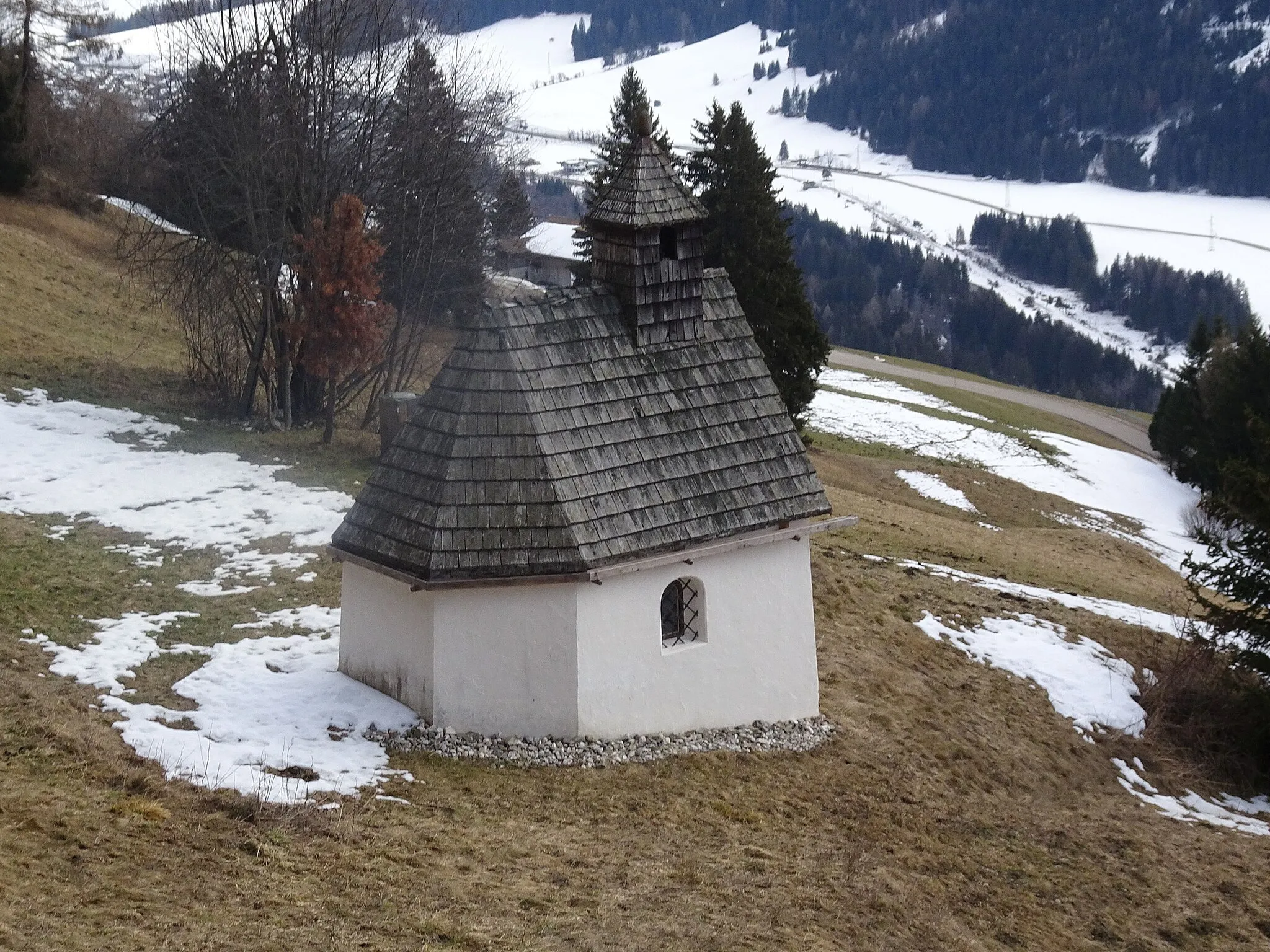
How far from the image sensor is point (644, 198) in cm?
1666

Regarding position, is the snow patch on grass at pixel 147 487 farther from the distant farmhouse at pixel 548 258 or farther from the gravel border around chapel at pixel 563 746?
the distant farmhouse at pixel 548 258

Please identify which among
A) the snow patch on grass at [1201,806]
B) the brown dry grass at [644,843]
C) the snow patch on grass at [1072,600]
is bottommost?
the snow patch on grass at [1201,806]

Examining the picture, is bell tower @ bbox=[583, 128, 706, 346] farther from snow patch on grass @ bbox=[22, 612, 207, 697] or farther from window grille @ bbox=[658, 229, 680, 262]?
snow patch on grass @ bbox=[22, 612, 207, 697]

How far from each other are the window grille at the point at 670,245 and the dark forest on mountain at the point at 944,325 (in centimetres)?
10105

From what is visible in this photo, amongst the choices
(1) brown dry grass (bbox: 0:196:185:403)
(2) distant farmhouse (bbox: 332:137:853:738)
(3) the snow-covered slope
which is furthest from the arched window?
(3) the snow-covered slope

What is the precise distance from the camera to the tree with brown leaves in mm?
25703

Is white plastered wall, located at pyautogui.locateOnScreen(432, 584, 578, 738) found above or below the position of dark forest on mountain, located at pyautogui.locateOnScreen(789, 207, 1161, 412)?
above

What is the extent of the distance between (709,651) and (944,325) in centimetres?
12123

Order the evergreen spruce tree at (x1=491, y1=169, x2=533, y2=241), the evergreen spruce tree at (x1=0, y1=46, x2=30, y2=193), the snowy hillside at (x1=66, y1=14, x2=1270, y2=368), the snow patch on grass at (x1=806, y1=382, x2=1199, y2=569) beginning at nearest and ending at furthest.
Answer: the evergreen spruce tree at (x1=491, y1=169, x2=533, y2=241), the evergreen spruce tree at (x1=0, y1=46, x2=30, y2=193), the snow patch on grass at (x1=806, y1=382, x2=1199, y2=569), the snowy hillside at (x1=66, y1=14, x2=1270, y2=368)

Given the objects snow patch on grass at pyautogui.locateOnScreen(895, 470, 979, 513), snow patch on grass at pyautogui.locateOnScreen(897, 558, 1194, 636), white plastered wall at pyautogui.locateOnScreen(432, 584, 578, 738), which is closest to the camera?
white plastered wall at pyautogui.locateOnScreen(432, 584, 578, 738)

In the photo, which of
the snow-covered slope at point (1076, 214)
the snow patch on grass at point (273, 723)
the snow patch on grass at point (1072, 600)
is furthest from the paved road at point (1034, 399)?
the snow patch on grass at point (273, 723)

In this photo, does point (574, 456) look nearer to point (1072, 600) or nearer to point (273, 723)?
point (273, 723)

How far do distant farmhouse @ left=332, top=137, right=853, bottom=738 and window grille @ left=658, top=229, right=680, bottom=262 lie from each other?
3 centimetres

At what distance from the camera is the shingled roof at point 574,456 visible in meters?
14.8
